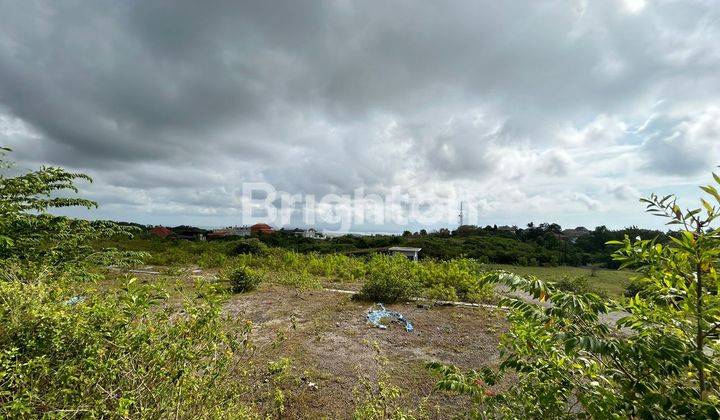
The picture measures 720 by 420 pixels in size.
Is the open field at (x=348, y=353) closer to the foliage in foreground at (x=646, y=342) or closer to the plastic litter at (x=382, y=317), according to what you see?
the plastic litter at (x=382, y=317)

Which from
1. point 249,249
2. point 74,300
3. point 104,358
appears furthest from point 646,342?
point 249,249

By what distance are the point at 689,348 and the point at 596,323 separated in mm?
288

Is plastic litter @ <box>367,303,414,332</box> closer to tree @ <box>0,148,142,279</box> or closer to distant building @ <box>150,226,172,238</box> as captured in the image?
tree @ <box>0,148,142,279</box>

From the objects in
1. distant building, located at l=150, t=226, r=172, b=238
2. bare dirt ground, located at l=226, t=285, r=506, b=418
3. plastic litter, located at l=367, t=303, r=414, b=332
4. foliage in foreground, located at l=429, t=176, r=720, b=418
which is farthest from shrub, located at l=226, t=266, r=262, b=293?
distant building, located at l=150, t=226, r=172, b=238

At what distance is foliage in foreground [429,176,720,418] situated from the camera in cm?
111

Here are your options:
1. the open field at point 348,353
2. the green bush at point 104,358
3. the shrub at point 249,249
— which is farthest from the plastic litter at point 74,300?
the shrub at point 249,249

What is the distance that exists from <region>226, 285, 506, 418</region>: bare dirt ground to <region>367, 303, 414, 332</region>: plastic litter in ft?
0.36

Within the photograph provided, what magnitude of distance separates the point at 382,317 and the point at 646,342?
466 centimetres

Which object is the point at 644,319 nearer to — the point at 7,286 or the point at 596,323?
the point at 596,323

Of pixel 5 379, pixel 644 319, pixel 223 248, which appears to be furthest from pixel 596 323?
pixel 223 248

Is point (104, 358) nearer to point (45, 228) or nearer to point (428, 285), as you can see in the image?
point (45, 228)

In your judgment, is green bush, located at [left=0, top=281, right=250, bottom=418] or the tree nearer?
green bush, located at [left=0, top=281, right=250, bottom=418]

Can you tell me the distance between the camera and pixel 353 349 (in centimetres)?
417

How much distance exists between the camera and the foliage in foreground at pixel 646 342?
111 cm
